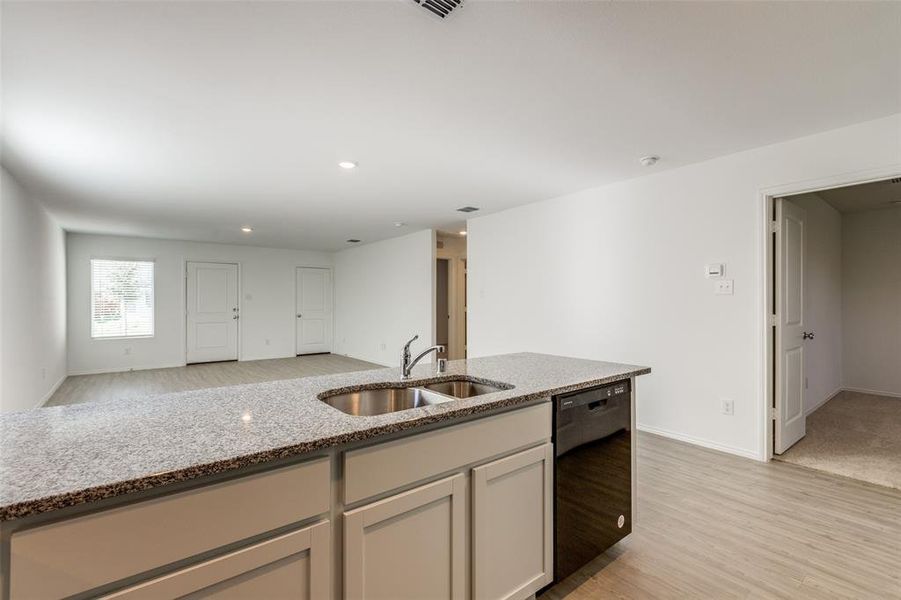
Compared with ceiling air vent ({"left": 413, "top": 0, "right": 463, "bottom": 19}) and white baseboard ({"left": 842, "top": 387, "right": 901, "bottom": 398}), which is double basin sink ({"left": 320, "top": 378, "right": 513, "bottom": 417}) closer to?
ceiling air vent ({"left": 413, "top": 0, "right": 463, "bottom": 19})

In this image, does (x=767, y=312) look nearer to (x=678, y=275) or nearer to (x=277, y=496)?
(x=678, y=275)

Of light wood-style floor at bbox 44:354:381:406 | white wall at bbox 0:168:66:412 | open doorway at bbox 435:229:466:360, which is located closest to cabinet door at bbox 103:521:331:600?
white wall at bbox 0:168:66:412

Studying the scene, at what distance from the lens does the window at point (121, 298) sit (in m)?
7.33

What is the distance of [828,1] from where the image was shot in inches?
66.3

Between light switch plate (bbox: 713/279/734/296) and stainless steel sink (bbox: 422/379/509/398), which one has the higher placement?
light switch plate (bbox: 713/279/734/296)

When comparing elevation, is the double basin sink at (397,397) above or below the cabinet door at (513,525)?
above

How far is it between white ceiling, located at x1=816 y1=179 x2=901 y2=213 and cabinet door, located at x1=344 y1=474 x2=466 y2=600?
4867 millimetres

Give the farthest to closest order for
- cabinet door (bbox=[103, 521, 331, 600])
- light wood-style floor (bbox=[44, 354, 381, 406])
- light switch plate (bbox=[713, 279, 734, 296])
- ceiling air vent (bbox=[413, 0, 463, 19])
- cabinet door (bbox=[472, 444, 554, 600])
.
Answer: light wood-style floor (bbox=[44, 354, 381, 406])
light switch plate (bbox=[713, 279, 734, 296])
ceiling air vent (bbox=[413, 0, 463, 19])
cabinet door (bbox=[472, 444, 554, 600])
cabinet door (bbox=[103, 521, 331, 600])

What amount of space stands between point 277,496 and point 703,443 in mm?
3686

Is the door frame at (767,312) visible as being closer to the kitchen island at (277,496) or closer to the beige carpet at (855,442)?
the beige carpet at (855,442)

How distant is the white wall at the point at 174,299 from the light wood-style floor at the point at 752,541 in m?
7.99

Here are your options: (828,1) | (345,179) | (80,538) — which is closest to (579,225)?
(345,179)

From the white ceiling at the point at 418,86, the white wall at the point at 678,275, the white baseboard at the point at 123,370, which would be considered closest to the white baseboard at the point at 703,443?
the white wall at the point at 678,275

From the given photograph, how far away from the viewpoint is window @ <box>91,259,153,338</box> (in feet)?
24.0
